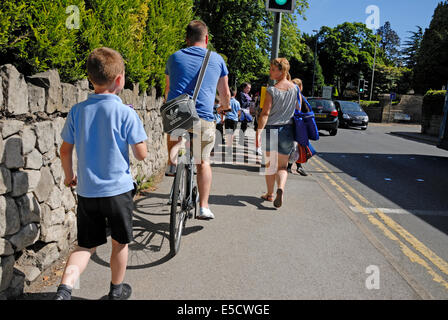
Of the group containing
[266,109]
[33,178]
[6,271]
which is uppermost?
[266,109]

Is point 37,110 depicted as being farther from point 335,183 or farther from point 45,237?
point 335,183

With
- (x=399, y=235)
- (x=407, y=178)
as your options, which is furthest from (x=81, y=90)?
(x=407, y=178)

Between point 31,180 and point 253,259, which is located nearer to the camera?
point 31,180

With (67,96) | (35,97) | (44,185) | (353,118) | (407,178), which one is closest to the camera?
(35,97)

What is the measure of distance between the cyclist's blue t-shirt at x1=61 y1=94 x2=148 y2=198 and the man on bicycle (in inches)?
50.6

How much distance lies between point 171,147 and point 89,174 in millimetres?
1444

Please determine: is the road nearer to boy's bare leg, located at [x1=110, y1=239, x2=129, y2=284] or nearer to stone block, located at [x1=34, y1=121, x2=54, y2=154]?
boy's bare leg, located at [x1=110, y1=239, x2=129, y2=284]

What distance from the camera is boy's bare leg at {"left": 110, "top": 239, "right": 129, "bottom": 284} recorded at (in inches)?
104

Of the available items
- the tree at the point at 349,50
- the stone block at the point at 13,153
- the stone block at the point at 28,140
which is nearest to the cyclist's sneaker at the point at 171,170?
the stone block at the point at 28,140

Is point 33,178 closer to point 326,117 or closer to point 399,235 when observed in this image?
point 399,235

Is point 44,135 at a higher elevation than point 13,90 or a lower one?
lower

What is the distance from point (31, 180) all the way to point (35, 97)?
0.66m

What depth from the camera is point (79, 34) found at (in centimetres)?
396

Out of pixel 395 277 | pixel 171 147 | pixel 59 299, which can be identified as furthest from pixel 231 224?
pixel 59 299
